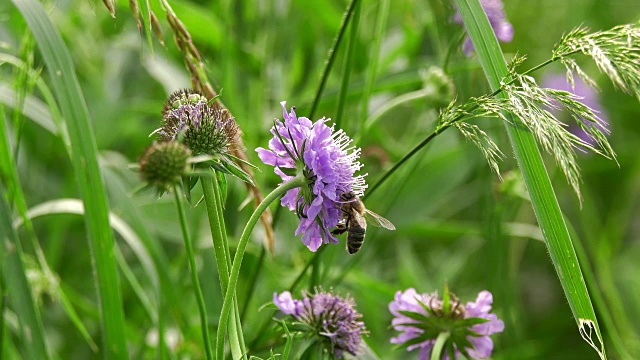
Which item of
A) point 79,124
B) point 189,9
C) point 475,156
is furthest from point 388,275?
point 79,124

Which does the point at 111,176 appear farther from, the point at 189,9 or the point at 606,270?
the point at 606,270

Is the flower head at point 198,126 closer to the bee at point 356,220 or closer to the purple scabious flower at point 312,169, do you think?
the purple scabious flower at point 312,169

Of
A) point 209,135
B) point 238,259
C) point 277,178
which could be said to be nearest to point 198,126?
point 209,135

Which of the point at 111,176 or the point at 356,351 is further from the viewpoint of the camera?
the point at 111,176

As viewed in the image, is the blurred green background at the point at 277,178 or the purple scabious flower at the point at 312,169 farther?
the blurred green background at the point at 277,178

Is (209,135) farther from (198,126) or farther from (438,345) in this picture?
(438,345)

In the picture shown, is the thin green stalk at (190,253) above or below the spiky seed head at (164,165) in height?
below

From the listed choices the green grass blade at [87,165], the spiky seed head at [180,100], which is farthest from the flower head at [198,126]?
the green grass blade at [87,165]
